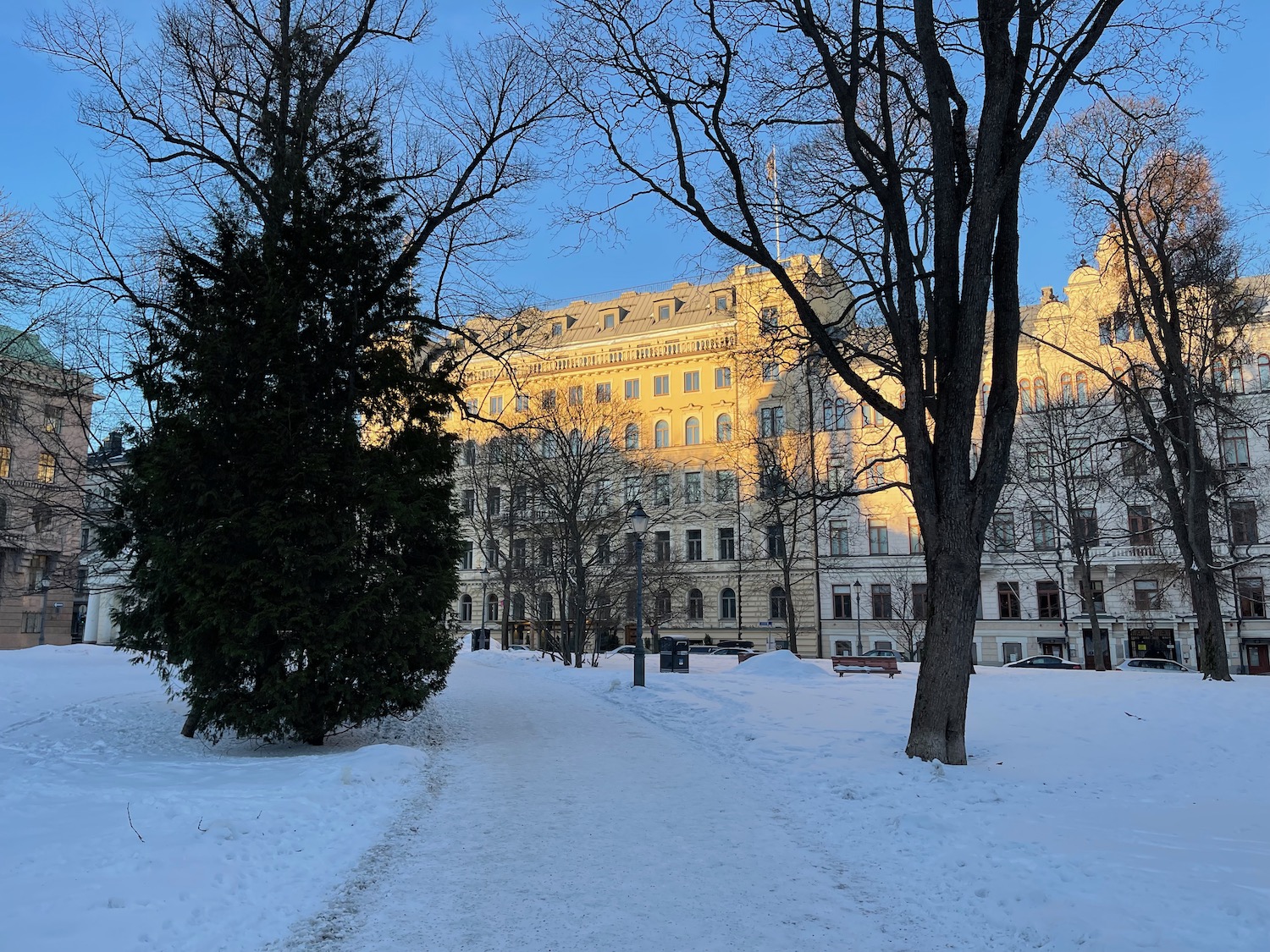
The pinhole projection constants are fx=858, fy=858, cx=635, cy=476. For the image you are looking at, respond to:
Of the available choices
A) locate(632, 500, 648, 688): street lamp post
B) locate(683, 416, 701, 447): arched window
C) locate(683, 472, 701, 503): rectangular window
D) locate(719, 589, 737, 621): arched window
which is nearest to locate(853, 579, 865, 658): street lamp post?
locate(719, 589, 737, 621): arched window

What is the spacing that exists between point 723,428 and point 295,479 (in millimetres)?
50025

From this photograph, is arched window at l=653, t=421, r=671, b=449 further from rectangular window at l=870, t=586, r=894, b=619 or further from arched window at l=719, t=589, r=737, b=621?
rectangular window at l=870, t=586, r=894, b=619

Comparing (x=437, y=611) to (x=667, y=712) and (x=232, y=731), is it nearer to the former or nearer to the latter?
(x=232, y=731)

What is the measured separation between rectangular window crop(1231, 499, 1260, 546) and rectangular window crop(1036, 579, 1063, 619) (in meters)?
9.19

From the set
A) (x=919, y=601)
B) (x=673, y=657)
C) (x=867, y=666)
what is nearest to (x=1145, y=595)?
(x=919, y=601)

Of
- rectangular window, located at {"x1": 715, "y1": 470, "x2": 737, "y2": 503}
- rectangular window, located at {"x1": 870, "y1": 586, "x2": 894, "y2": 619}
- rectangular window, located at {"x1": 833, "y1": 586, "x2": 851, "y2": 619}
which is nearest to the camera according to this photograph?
rectangular window, located at {"x1": 870, "y1": 586, "x2": 894, "y2": 619}

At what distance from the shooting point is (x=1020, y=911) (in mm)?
5500

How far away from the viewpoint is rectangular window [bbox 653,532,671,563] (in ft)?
193

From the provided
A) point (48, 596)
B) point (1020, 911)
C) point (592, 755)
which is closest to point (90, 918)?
point (1020, 911)

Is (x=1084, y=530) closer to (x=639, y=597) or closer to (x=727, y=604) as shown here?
(x=727, y=604)

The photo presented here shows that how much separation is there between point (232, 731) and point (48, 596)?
47532 millimetres

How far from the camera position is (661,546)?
5997cm

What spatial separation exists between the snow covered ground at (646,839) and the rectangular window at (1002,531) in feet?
85.1

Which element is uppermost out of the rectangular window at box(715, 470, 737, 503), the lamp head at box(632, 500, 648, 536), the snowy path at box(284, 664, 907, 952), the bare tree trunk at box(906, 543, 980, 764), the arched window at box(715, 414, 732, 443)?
the arched window at box(715, 414, 732, 443)
